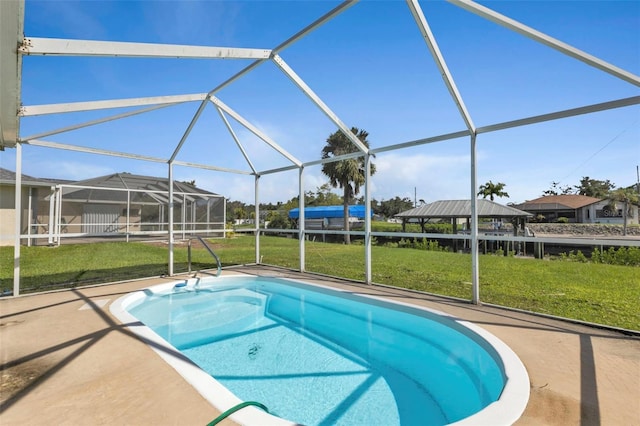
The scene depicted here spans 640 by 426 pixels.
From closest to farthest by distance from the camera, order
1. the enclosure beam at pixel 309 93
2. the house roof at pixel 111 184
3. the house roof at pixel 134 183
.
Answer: the enclosure beam at pixel 309 93 < the house roof at pixel 111 184 < the house roof at pixel 134 183

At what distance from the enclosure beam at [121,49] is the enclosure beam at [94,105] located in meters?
1.94

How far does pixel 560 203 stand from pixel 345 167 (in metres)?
16.8

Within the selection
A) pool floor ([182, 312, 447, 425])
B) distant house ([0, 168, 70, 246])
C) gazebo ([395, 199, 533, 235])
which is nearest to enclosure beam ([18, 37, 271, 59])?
pool floor ([182, 312, 447, 425])

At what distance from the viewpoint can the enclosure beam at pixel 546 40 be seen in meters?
3.13

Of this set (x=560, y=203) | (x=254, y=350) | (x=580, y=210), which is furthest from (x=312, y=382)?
(x=560, y=203)

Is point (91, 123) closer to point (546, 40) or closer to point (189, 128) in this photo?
point (189, 128)

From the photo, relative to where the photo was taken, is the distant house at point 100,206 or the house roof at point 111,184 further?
the house roof at point 111,184

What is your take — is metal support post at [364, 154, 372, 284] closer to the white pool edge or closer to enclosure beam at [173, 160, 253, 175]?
enclosure beam at [173, 160, 253, 175]

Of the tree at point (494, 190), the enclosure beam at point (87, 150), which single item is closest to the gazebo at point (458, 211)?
the enclosure beam at point (87, 150)

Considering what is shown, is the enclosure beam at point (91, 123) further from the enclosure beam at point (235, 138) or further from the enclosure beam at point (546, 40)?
the enclosure beam at point (546, 40)

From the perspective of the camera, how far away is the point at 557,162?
8766 mm

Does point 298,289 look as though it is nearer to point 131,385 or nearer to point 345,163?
point 131,385

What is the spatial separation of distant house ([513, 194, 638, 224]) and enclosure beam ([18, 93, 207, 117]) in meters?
18.1

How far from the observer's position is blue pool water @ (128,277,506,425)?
2787 millimetres
